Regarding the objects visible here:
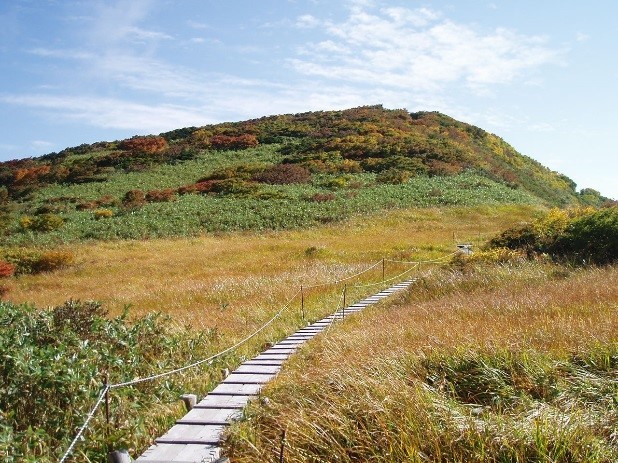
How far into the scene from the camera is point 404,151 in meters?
64.6

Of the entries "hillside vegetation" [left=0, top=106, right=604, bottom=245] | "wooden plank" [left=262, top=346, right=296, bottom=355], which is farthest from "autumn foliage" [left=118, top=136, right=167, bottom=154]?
"wooden plank" [left=262, top=346, right=296, bottom=355]

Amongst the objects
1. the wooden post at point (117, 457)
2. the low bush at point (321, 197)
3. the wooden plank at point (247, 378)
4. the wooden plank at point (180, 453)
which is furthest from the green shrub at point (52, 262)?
the wooden post at point (117, 457)

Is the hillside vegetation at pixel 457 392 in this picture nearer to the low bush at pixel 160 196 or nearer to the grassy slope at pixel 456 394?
the grassy slope at pixel 456 394

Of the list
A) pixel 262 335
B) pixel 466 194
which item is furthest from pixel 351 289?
pixel 466 194

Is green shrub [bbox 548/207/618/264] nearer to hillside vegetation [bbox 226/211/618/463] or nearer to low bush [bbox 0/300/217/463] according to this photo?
hillside vegetation [bbox 226/211/618/463]

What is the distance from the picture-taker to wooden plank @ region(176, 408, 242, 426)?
664cm

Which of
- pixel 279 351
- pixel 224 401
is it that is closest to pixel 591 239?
pixel 279 351

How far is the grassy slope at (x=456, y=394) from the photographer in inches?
193

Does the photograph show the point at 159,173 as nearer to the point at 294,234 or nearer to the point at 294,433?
the point at 294,234

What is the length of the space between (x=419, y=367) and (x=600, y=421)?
2.06 meters

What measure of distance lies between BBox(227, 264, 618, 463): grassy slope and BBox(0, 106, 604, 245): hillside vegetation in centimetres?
3437

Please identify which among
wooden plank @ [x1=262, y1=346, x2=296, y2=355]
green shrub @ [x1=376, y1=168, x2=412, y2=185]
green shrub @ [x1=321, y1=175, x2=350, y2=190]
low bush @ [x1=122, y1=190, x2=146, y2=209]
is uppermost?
green shrub @ [x1=376, y1=168, x2=412, y2=185]

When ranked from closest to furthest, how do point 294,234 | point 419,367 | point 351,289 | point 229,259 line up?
point 419,367 → point 351,289 → point 229,259 → point 294,234

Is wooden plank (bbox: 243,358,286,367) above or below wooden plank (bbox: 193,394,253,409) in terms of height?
above
